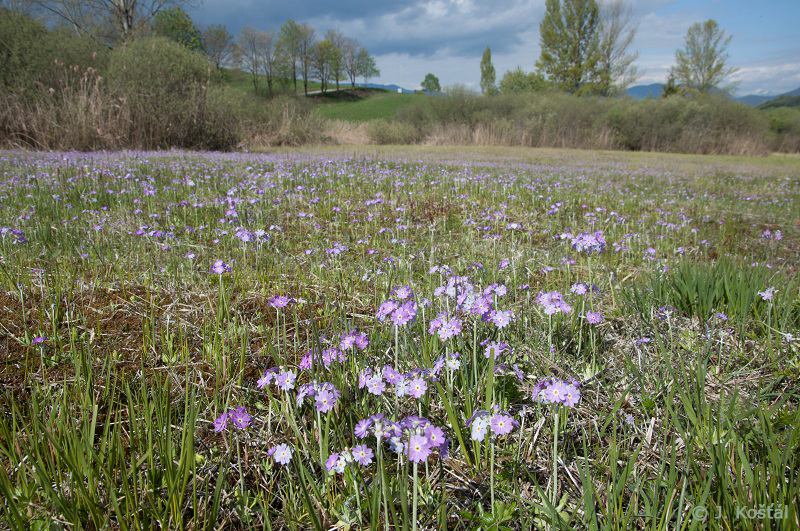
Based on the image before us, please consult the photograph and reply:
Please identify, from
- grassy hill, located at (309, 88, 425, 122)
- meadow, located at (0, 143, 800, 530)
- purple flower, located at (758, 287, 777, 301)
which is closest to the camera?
meadow, located at (0, 143, 800, 530)

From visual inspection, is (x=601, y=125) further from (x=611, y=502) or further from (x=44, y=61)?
(x=611, y=502)

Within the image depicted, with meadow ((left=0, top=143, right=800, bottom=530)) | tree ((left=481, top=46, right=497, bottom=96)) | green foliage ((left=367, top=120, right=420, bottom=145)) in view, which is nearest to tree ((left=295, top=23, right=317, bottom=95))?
tree ((left=481, top=46, right=497, bottom=96))

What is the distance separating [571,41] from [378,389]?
49.2 m

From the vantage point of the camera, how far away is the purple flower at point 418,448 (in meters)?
1.14

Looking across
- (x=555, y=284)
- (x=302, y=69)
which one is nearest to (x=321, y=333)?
(x=555, y=284)

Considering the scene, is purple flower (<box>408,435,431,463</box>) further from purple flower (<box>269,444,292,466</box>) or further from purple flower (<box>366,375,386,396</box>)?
purple flower (<box>269,444,292,466</box>)

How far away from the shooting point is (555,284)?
332 cm

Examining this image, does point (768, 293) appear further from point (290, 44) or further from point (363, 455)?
point (290, 44)

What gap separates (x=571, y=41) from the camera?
4178 centimetres

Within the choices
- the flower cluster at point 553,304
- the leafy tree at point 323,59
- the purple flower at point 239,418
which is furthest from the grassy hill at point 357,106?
the purple flower at point 239,418

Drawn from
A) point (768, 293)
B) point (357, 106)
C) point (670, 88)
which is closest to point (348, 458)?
point (768, 293)

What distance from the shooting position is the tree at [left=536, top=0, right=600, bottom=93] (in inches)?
1618

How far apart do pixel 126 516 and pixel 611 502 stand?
1.39 metres

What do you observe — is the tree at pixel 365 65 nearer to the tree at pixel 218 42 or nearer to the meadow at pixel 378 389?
the tree at pixel 218 42
